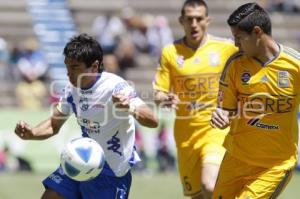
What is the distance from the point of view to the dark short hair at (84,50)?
25.2ft

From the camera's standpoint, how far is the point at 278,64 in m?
7.54

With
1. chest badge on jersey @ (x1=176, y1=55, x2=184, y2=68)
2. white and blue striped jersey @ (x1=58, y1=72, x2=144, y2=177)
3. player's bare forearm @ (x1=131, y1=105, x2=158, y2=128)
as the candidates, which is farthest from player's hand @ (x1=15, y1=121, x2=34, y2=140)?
chest badge on jersey @ (x1=176, y1=55, x2=184, y2=68)

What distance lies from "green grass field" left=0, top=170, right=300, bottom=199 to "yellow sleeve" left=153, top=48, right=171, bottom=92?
386 cm

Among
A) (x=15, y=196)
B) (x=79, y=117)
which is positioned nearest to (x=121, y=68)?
(x=15, y=196)

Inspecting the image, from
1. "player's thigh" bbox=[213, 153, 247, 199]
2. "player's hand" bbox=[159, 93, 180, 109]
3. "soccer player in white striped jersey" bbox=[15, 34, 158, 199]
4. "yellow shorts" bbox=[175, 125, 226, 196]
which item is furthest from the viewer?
"yellow shorts" bbox=[175, 125, 226, 196]

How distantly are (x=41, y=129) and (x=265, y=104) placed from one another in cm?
220

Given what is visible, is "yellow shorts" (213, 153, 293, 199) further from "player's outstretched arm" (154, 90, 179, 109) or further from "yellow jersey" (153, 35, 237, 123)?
"yellow jersey" (153, 35, 237, 123)

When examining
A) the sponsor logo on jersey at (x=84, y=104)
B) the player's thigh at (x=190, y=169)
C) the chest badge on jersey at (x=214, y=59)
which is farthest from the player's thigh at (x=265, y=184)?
the chest badge on jersey at (x=214, y=59)

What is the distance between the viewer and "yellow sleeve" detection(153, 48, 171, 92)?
33.2 ft

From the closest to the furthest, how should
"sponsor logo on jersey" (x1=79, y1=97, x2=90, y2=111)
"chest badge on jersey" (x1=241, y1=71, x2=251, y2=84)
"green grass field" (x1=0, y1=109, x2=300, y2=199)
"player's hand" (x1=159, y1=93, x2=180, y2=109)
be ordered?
"chest badge on jersey" (x1=241, y1=71, x2=251, y2=84) → "sponsor logo on jersey" (x1=79, y1=97, x2=90, y2=111) → "player's hand" (x1=159, y1=93, x2=180, y2=109) → "green grass field" (x1=0, y1=109, x2=300, y2=199)

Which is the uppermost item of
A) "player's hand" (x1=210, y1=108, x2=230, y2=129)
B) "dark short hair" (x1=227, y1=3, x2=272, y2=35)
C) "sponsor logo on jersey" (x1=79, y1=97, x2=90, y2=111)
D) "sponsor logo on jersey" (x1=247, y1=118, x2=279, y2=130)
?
"dark short hair" (x1=227, y1=3, x2=272, y2=35)

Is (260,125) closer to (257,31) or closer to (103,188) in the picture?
(257,31)

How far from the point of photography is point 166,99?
30.9ft

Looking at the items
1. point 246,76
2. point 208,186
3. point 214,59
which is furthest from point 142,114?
point 214,59
